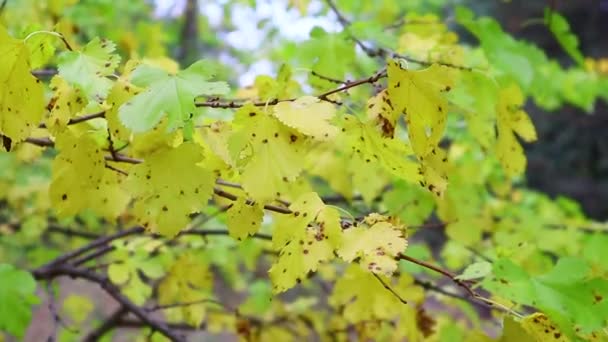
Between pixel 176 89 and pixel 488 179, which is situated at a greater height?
pixel 176 89

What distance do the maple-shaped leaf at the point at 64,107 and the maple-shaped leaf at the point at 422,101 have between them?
392mm

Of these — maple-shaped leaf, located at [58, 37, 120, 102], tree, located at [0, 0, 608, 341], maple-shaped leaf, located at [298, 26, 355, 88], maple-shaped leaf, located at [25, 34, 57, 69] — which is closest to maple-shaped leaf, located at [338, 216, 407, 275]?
tree, located at [0, 0, 608, 341]

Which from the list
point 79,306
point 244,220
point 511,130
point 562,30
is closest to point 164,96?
point 244,220

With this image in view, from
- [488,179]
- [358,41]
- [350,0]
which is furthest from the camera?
[488,179]

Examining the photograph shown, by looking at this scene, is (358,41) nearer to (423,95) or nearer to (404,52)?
(404,52)

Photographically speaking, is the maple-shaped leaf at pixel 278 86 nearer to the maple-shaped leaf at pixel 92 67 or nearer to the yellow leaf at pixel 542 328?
the maple-shaped leaf at pixel 92 67

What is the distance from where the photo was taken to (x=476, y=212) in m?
1.84

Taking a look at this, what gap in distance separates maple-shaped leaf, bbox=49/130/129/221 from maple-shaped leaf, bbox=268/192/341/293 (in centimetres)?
27

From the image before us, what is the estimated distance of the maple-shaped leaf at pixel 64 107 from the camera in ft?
2.38

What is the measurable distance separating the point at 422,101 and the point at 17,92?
19.8 inches

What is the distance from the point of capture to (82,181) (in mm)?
810

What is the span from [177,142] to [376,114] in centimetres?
26

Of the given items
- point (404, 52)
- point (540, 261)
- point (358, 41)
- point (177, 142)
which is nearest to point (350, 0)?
point (358, 41)

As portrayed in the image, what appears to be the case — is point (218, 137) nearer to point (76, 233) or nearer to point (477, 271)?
point (477, 271)
